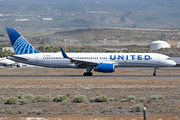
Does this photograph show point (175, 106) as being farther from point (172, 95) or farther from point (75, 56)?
point (75, 56)

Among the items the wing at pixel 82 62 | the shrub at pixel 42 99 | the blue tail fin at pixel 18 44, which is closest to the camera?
the shrub at pixel 42 99

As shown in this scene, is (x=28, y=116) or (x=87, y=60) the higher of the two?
(x=87, y=60)

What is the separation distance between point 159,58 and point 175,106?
79.5 ft

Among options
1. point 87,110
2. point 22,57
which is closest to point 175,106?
point 87,110

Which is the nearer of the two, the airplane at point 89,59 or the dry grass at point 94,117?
the dry grass at point 94,117

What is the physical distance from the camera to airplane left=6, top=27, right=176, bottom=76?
46000mm

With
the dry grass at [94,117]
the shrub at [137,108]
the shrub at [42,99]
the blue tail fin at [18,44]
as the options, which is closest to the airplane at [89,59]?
the blue tail fin at [18,44]

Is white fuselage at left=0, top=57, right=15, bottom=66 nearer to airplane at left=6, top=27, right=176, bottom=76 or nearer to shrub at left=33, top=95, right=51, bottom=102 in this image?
airplane at left=6, top=27, right=176, bottom=76

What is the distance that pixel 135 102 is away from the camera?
972 inches

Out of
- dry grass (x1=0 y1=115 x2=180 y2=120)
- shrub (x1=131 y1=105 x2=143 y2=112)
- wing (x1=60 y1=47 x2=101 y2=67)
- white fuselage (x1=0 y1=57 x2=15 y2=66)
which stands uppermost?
wing (x1=60 y1=47 x2=101 y2=67)

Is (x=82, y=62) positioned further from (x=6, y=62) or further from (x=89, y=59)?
(x=6, y=62)

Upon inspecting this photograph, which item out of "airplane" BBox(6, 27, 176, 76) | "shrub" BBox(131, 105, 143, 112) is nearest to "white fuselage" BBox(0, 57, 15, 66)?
"airplane" BBox(6, 27, 176, 76)

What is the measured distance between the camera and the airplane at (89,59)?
1811 inches

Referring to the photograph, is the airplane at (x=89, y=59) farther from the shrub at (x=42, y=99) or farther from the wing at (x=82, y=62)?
the shrub at (x=42, y=99)
